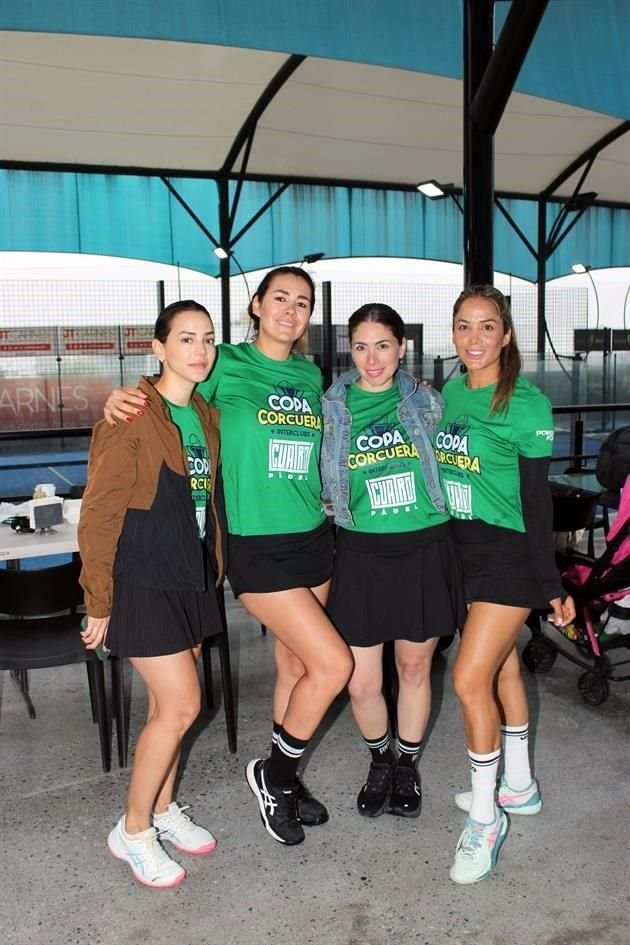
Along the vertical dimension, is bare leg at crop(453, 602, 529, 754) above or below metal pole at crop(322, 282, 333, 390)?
below

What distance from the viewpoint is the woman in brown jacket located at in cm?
208

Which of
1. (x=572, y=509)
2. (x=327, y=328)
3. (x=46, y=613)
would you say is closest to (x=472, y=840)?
(x=46, y=613)

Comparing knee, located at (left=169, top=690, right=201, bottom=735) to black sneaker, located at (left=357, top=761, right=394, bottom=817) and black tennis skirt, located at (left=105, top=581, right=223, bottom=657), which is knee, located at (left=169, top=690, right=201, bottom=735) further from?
black sneaker, located at (left=357, top=761, right=394, bottom=817)

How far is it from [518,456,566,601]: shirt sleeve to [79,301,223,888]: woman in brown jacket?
861 mm

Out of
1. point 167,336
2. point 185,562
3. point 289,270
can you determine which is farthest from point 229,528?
point 289,270

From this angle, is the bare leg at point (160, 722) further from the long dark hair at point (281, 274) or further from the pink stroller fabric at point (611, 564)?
the pink stroller fabric at point (611, 564)

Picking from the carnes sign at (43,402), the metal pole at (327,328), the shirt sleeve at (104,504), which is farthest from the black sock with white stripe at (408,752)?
the carnes sign at (43,402)

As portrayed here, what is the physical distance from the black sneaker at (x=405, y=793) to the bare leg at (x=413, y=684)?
0.13 metres

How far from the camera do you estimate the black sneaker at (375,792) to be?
2576 mm

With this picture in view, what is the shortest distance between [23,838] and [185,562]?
3.64ft

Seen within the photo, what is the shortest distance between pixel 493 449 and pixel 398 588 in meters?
0.49

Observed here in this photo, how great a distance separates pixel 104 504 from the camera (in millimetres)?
2047

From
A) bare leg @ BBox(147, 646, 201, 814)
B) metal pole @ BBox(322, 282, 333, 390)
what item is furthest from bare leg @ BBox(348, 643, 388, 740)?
metal pole @ BBox(322, 282, 333, 390)

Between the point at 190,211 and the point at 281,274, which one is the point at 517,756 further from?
the point at 190,211
